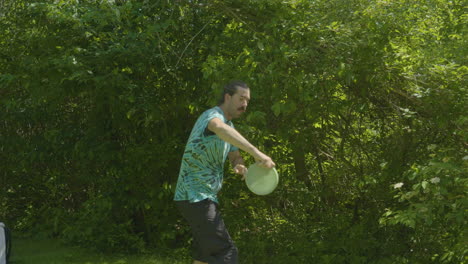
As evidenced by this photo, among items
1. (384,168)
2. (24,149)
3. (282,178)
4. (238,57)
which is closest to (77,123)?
(24,149)

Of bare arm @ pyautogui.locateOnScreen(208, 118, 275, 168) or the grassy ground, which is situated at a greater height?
bare arm @ pyautogui.locateOnScreen(208, 118, 275, 168)

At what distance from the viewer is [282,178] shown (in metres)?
7.49

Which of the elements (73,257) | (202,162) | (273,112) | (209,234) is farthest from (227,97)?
(73,257)

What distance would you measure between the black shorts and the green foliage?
1.54 metres

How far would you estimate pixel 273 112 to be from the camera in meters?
6.82

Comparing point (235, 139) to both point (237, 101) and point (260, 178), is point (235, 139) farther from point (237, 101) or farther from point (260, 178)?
point (260, 178)

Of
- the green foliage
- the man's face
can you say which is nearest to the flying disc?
the man's face

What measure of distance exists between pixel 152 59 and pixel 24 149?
2.59 m

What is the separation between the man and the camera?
4609mm

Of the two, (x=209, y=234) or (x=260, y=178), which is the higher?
(x=260, y=178)

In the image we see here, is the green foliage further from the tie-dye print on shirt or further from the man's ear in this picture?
the tie-dye print on shirt

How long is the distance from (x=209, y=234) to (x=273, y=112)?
242cm

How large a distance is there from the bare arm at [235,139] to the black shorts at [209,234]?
475 millimetres

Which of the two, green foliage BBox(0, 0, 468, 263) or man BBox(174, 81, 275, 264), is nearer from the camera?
man BBox(174, 81, 275, 264)
